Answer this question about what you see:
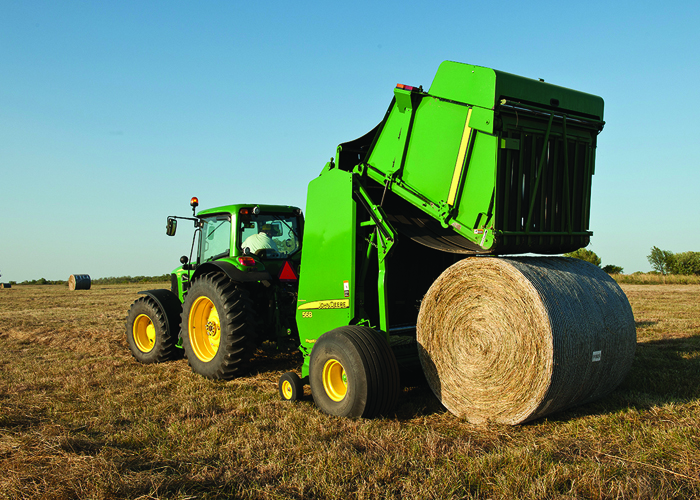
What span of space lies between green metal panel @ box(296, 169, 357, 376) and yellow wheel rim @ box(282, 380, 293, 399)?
0.22m

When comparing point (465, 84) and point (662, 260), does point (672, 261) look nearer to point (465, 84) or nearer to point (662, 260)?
point (662, 260)

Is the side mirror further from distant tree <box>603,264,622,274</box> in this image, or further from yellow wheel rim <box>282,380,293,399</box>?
distant tree <box>603,264,622,274</box>

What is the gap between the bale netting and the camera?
385 cm

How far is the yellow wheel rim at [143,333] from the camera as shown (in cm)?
814

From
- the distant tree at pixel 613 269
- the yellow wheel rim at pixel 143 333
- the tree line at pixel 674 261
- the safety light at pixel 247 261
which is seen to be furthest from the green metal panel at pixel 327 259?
the tree line at pixel 674 261

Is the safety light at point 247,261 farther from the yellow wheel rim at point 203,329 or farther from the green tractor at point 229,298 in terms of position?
the yellow wheel rim at point 203,329

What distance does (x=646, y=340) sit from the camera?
8.30 metres

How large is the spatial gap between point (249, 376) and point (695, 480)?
4.89m

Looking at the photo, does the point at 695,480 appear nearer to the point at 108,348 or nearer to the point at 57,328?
the point at 108,348

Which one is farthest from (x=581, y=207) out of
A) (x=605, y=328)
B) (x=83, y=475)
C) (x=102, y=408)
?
(x=102, y=408)

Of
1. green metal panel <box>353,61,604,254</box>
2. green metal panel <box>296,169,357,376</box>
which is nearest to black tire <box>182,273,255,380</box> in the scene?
green metal panel <box>296,169,357,376</box>

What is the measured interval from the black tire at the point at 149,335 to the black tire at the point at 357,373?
3.66 m

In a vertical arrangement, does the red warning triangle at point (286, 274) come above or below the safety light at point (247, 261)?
below

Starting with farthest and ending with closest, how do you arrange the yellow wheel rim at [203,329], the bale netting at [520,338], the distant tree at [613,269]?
the distant tree at [613,269] < the yellow wheel rim at [203,329] < the bale netting at [520,338]
